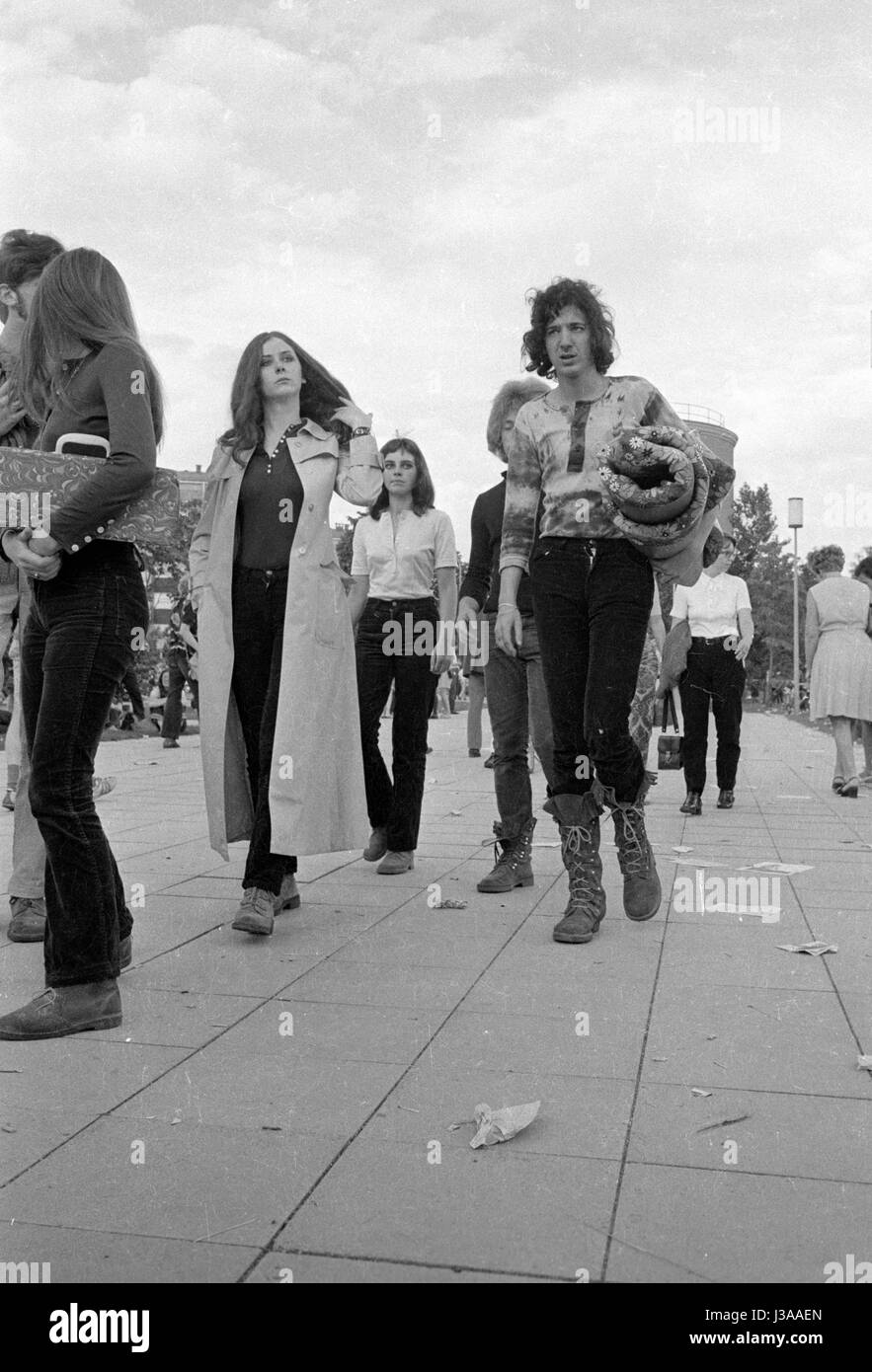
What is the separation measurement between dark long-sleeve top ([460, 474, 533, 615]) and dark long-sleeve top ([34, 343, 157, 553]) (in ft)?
8.41

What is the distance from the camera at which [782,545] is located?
70.1 metres

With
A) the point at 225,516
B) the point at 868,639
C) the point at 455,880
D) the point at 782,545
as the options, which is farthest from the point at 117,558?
the point at 782,545

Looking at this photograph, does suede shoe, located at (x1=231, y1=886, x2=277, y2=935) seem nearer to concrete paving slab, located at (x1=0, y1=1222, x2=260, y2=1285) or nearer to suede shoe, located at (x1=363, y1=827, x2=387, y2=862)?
suede shoe, located at (x1=363, y1=827, x2=387, y2=862)

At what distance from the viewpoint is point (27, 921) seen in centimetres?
440

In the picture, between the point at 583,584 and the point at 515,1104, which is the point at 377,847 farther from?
the point at 515,1104

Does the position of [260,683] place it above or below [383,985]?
above

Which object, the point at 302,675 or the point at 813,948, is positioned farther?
the point at 302,675

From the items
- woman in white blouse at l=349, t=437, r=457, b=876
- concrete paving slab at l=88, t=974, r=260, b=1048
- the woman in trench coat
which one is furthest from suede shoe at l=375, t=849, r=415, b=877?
concrete paving slab at l=88, t=974, r=260, b=1048

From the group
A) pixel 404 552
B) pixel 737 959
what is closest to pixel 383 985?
pixel 737 959

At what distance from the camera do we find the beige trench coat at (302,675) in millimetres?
4531

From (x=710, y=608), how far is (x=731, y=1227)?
7.48 meters

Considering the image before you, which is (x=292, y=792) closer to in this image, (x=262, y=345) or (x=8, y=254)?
(x=262, y=345)

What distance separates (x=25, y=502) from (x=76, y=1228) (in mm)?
1890

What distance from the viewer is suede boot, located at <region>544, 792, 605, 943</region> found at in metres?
4.58
